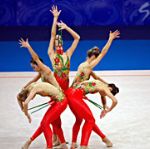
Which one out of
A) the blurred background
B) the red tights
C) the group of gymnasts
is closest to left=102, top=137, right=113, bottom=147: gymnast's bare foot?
the group of gymnasts

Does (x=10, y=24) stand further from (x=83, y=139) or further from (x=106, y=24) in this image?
(x=83, y=139)

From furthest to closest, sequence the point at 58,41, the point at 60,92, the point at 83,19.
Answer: the point at 83,19, the point at 58,41, the point at 60,92

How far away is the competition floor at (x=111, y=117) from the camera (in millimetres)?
5398

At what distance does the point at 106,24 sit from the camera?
397 inches

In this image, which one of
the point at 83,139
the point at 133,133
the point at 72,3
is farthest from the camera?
the point at 72,3

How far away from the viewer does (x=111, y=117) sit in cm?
647

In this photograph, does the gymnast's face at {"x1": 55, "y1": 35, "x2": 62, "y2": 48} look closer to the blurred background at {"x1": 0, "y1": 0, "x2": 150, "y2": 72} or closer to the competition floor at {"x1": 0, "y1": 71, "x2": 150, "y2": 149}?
the competition floor at {"x1": 0, "y1": 71, "x2": 150, "y2": 149}

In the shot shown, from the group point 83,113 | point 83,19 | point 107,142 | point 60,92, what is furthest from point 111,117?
point 83,19

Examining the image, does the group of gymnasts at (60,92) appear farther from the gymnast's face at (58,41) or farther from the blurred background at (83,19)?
the blurred background at (83,19)

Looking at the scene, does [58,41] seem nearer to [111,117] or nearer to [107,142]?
[107,142]

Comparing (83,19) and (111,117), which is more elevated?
(83,19)

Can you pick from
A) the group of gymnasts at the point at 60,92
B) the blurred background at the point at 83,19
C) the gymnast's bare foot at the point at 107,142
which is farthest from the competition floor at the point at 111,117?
the blurred background at the point at 83,19

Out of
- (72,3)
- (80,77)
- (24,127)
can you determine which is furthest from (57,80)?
(72,3)

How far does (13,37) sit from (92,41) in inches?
71.3
